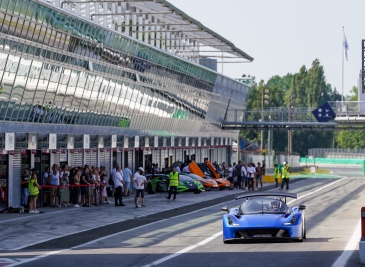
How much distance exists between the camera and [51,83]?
127 ft

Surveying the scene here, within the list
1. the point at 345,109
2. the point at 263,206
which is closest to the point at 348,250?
the point at 263,206

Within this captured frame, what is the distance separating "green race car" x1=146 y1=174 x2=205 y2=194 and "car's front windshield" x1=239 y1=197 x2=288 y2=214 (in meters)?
26.9

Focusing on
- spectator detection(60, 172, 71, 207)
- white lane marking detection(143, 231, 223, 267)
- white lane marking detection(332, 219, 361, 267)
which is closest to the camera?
white lane marking detection(332, 219, 361, 267)

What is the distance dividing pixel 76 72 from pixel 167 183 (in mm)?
9744

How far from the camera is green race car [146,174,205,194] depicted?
48.0 m

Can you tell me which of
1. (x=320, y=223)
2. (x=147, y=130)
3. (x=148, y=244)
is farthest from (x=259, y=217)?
(x=147, y=130)

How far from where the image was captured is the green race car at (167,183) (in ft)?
157

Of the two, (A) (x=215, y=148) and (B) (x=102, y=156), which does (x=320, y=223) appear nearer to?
(B) (x=102, y=156)

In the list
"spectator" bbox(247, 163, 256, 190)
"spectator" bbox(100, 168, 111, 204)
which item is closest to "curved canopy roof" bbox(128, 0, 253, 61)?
"spectator" bbox(247, 163, 256, 190)

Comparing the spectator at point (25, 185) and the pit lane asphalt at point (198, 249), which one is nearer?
the pit lane asphalt at point (198, 249)

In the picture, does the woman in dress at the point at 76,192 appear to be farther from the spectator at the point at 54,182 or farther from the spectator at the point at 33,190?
the spectator at the point at 33,190

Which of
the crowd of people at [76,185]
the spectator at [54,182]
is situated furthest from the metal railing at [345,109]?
the spectator at [54,182]

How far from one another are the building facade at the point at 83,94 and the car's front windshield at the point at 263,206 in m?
14.5

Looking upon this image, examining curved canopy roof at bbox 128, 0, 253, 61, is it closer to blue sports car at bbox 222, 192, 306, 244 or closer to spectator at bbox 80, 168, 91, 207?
spectator at bbox 80, 168, 91, 207
